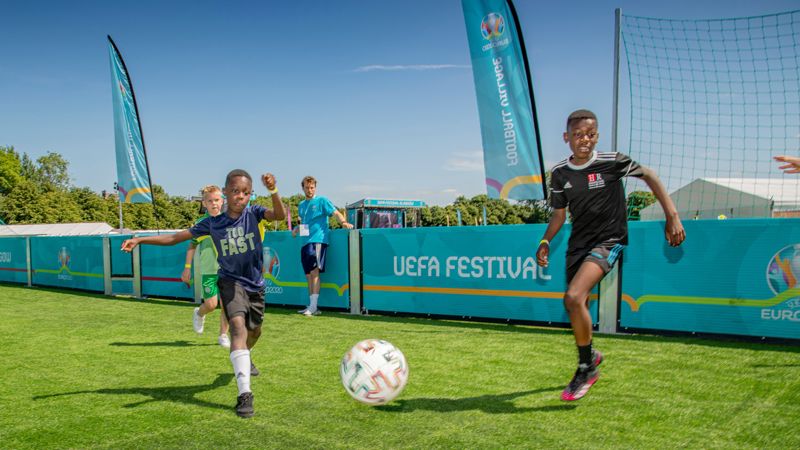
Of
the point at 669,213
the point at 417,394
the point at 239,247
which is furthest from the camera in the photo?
the point at 239,247

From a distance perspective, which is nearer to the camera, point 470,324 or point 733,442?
point 733,442

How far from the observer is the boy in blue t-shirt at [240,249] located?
14.6 feet

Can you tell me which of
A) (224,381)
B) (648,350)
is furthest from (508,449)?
(648,350)

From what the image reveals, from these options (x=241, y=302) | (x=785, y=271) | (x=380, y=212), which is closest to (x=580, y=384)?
(x=241, y=302)

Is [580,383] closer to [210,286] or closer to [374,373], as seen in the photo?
[374,373]

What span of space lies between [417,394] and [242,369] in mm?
1410

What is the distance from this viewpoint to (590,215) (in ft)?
14.4

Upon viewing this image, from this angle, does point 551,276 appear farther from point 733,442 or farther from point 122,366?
point 122,366

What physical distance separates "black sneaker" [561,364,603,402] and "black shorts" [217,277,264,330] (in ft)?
8.52

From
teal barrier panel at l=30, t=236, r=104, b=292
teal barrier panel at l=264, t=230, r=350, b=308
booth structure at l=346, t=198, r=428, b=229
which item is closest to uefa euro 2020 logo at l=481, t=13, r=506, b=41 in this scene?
teal barrier panel at l=264, t=230, r=350, b=308

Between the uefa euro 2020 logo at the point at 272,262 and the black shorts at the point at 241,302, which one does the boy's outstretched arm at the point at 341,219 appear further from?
the black shorts at the point at 241,302

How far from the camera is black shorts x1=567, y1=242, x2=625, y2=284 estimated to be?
429 cm

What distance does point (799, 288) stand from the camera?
6078 mm

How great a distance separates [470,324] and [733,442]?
16.1ft
